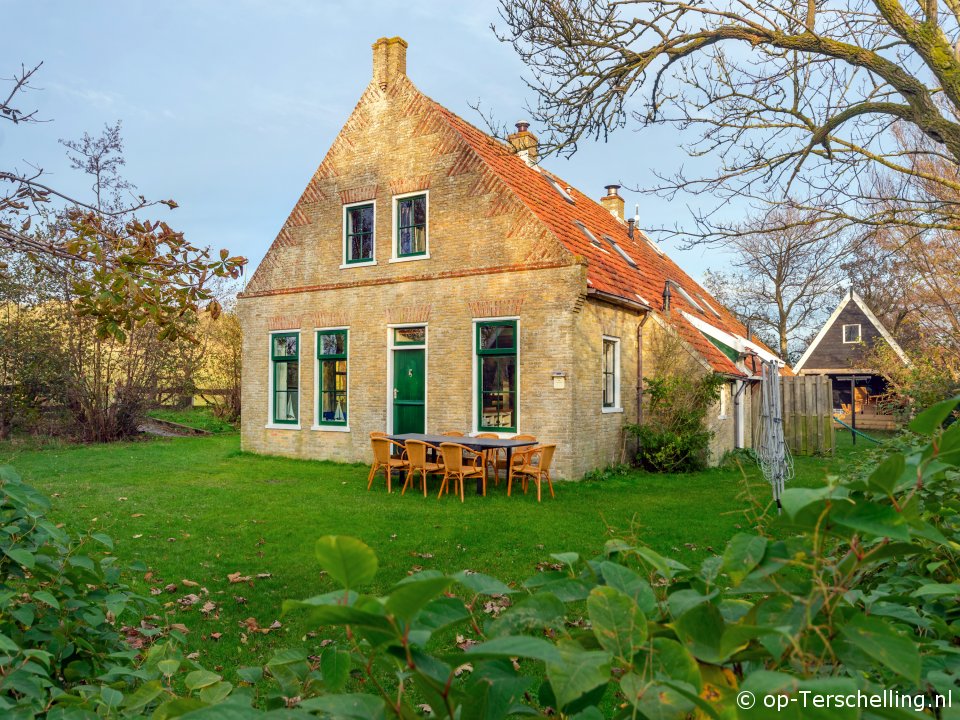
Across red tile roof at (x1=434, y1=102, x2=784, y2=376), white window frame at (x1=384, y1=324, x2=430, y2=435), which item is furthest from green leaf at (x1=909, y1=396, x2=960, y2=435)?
white window frame at (x1=384, y1=324, x2=430, y2=435)

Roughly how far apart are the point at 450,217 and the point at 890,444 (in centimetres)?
968

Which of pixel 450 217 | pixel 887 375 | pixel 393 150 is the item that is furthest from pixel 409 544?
pixel 887 375

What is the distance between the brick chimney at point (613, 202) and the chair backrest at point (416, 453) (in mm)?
15197

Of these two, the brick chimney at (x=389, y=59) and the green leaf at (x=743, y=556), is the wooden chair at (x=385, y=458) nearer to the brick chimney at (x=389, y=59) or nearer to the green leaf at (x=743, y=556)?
the brick chimney at (x=389, y=59)

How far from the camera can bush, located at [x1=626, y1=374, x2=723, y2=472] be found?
13938 mm

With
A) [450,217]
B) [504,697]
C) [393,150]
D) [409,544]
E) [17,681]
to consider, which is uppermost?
[393,150]

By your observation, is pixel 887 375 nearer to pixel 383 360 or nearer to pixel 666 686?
pixel 383 360

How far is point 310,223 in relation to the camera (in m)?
16.4

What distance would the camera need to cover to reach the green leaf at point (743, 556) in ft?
3.38

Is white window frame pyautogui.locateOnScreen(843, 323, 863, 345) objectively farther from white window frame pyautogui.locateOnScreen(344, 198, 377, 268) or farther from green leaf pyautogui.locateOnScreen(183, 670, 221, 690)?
green leaf pyautogui.locateOnScreen(183, 670, 221, 690)

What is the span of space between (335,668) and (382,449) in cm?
1105

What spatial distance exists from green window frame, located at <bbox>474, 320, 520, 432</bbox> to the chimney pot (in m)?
11.9

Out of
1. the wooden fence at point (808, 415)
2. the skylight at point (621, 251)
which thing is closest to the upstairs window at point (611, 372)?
the skylight at point (621, 251)

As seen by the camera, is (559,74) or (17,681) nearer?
(17,681)
